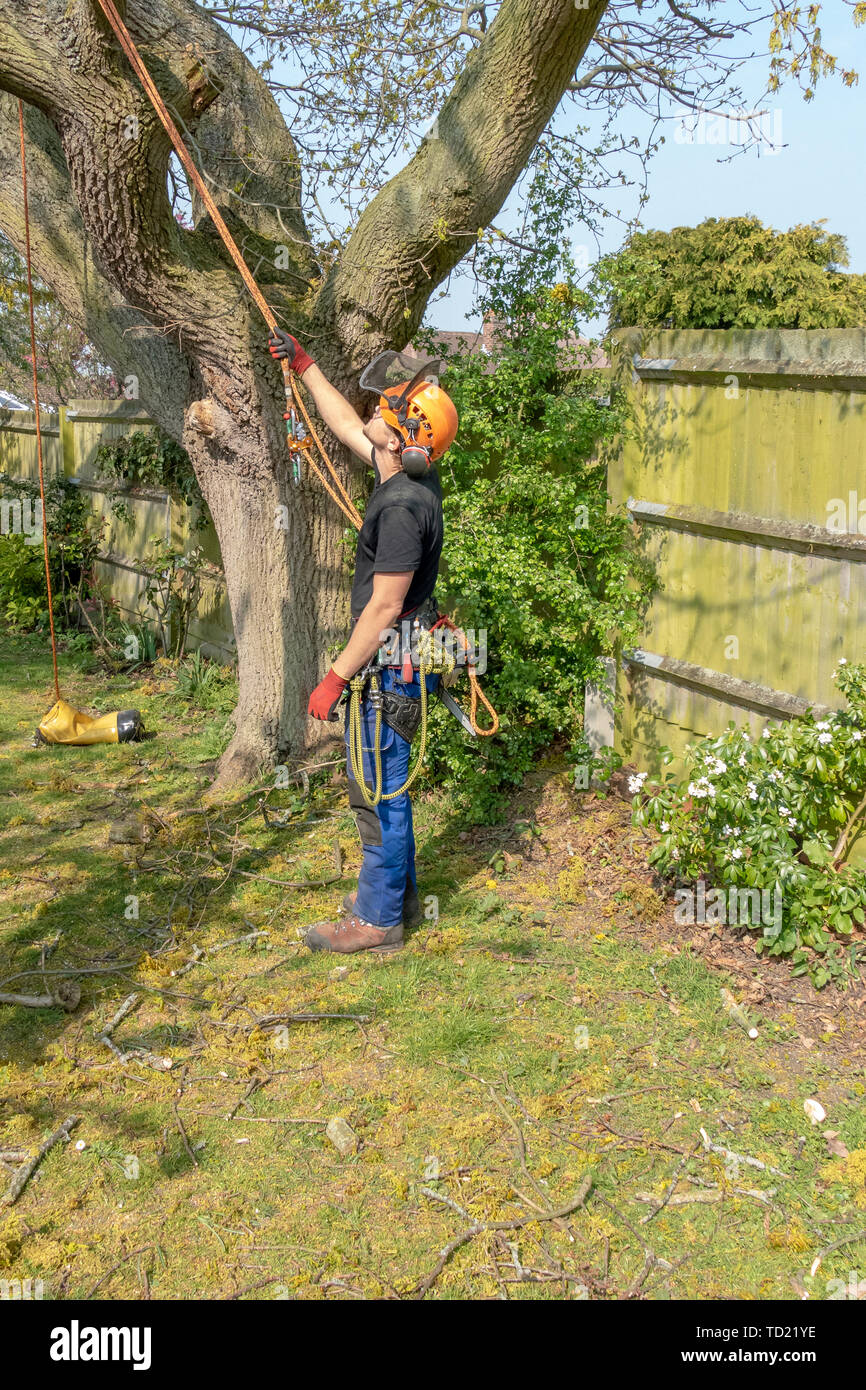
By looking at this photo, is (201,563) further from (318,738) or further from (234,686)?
(318,738)

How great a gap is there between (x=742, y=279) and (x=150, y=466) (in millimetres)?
5469

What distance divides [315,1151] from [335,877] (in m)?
1.99

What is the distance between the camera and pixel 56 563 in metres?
10.7

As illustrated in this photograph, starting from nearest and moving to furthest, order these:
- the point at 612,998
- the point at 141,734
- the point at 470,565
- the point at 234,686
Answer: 1. the point at 612,998
2. the point at 470,565
3. the point at 141,734
4. the point at 234,686

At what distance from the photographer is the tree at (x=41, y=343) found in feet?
37.5

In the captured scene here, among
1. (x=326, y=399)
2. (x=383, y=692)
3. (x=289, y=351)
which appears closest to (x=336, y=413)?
(x=326, y=399)

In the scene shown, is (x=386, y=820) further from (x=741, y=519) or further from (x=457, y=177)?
(x=457, y=177)

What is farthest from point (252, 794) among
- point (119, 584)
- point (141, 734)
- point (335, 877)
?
point (119, 584)

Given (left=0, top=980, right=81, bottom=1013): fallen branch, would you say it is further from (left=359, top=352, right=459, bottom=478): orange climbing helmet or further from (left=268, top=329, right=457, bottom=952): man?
(left=359, top=352, right=459, bottom=478): orange climbing helmet

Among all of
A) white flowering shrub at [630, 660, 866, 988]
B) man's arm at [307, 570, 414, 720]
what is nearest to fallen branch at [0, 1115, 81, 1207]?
man's arm at [307, 570, 414, 720]

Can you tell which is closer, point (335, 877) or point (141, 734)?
point (335, 877)

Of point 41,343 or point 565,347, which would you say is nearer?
point 565,347

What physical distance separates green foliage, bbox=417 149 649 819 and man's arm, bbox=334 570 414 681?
3.72ft

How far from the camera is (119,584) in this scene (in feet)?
34.1
